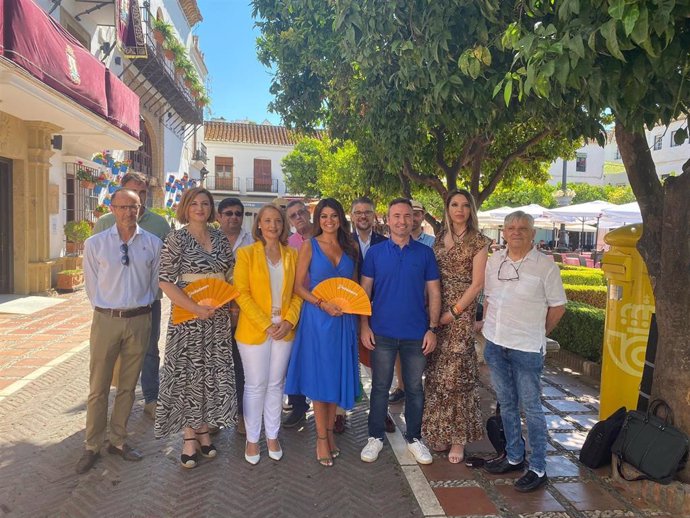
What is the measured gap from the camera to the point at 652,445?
3.22 metres

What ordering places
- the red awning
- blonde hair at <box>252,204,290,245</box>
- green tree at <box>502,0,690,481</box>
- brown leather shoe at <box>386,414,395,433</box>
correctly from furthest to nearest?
the red awning
brown leather shoe at <box>386,414,395,433</box>
blonde hair at <box>252,204,290,245</box>
green tree at <box>502,0,690,481</box>

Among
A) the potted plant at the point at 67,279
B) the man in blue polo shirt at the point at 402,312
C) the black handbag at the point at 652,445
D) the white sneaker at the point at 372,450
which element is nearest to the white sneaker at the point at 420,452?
the man in blue polo shirt at the point at 402,312

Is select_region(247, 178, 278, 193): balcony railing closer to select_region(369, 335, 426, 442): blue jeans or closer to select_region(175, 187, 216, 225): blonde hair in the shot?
select_region(175, 187, 216, 225): blonde hair

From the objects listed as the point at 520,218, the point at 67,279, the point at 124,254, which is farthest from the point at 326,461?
the point at 67,279

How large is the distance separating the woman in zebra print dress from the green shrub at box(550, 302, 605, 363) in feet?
15.7

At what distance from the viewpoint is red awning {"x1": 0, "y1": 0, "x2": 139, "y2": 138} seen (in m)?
6.13

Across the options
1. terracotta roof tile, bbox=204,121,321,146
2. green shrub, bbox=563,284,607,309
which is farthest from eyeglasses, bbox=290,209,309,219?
terracotta roof tile, bbox=204,121,321,146

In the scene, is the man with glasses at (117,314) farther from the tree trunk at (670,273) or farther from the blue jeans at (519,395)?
the tree trunk at (670,273)

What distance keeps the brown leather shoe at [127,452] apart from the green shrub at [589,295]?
7.97 m

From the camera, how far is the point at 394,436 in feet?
14.1

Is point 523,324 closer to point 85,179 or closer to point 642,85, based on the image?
A: point 642,85

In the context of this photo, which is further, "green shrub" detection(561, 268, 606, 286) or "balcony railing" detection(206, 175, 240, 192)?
"balcony railing" detection(206, 175, 240, 192)

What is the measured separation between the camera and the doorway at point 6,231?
997 cm

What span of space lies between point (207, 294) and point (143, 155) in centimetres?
1663
